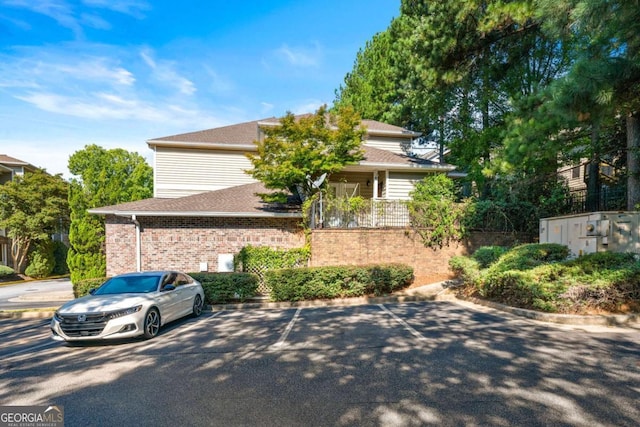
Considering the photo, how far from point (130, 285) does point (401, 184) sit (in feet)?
42.6

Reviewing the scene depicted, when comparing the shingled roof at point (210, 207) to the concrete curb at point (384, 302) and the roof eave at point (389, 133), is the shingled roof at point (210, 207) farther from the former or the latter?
the roof eave at point (389, 133)

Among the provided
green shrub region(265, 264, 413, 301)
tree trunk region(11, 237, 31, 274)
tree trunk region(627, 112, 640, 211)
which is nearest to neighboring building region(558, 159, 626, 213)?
tree trunk region(627, 112, 640, 211)

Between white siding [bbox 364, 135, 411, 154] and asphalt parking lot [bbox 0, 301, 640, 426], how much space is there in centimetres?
1430

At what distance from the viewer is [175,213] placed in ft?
45.9

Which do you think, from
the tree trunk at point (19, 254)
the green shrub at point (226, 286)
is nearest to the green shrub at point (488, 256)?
the green shrub at point (226, 286)

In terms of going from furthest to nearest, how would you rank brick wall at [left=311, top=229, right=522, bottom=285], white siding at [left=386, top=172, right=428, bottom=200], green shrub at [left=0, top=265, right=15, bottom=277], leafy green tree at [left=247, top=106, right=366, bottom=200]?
1. green shrub at [left=0, top=265, right=15, bottom=277]
2. white siding at [left=386, top=172, right=428, bottom=200]
3. leafy green tree at [left=247, top=106, right=366, bottom=200]
4. brick wall at [left=311, top=229, right=522, bottom=285]

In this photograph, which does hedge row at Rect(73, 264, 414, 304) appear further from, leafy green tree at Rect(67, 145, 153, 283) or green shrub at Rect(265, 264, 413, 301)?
leafy green tree at Rect(67, 145, 153, 283)

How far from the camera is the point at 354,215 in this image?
1402cm

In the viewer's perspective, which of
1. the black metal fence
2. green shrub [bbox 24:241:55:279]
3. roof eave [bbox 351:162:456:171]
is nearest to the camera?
the black metal fence

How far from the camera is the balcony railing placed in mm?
→ 13945

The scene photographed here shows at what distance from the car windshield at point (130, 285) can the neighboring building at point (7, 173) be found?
27898 mm

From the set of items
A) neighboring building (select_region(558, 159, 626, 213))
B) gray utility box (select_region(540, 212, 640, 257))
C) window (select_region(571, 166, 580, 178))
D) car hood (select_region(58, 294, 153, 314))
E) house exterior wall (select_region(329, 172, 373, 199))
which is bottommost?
car hood (select_region(58, 294, 153, 314))

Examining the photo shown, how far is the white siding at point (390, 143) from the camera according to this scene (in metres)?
20.6

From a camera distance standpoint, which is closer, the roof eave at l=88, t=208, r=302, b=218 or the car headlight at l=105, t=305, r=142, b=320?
the car headlight at l=105, t=305, r=142, b=320
